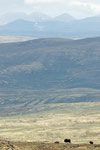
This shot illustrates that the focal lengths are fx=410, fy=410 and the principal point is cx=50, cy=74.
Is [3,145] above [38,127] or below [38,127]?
below

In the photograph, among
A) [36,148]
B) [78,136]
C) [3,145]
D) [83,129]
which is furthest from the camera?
[83,129]

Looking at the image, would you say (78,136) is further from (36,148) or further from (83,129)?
(36,148)

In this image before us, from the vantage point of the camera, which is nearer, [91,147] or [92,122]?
[91,147]

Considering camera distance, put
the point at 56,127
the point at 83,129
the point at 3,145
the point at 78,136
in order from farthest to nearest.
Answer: the point at 56,127
the point at 83,129
the point at 78,136
the point at 3,145

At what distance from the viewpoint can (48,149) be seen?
58.0m

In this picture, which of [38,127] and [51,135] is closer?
[51,135]

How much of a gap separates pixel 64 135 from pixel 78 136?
23.1ft

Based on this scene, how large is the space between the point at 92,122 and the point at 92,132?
3733 centimetres

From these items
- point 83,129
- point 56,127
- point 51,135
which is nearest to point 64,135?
point 51,135

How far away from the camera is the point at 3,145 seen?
54.4m

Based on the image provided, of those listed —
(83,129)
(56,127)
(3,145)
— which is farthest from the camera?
(56,127)

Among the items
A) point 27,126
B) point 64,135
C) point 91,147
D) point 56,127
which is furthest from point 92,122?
point 91,147

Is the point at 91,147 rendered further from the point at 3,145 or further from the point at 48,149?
the point at 3,145

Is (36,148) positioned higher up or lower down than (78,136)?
lower down
